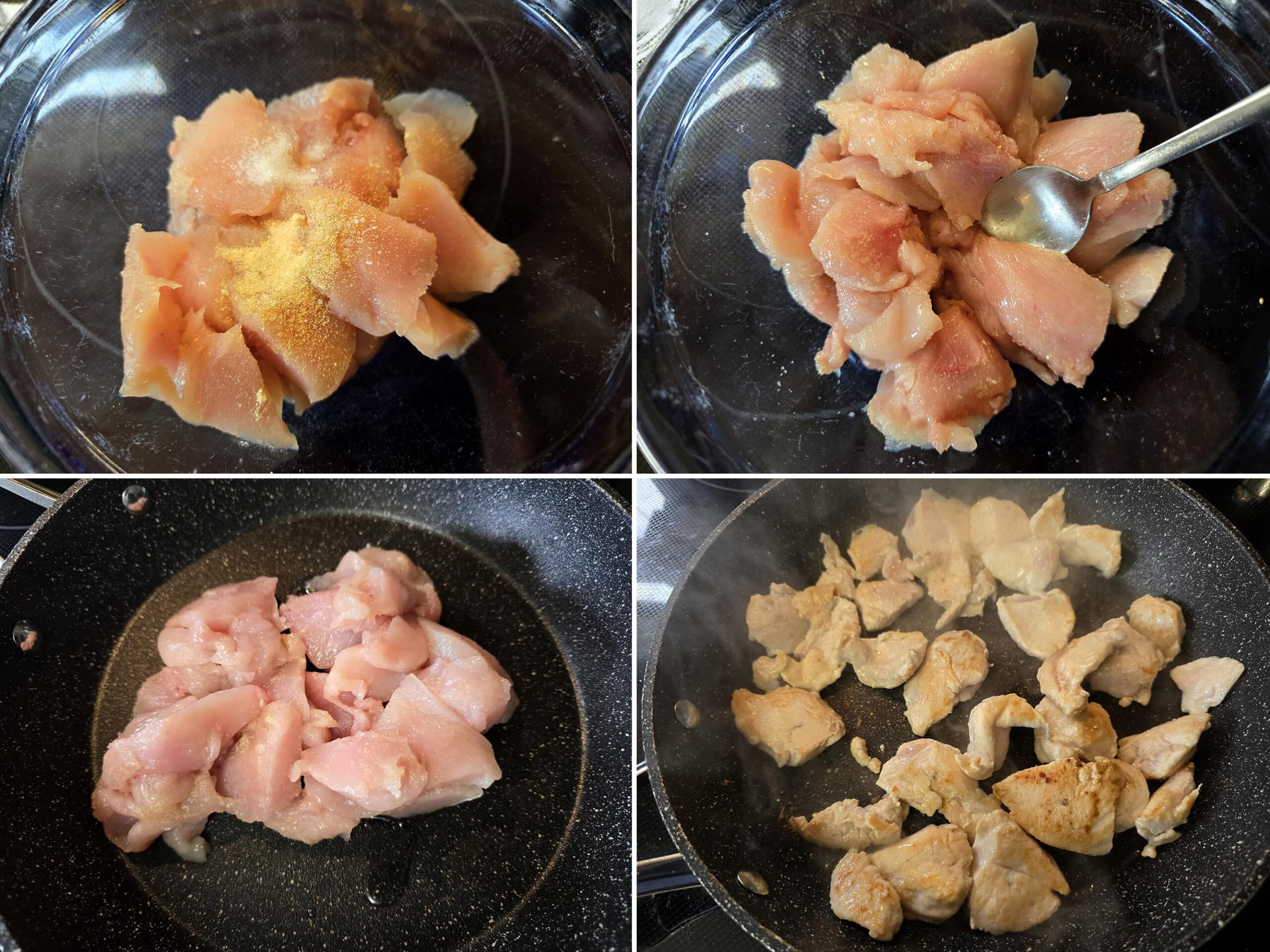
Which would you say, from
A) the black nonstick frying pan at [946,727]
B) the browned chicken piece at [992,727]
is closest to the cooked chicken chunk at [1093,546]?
the black nonstick frying pan at [946,727]

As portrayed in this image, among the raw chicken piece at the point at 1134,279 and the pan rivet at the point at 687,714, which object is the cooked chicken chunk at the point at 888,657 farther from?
the raw chicken piece at the point at 1134,279

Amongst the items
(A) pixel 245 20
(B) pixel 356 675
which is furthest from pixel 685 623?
(A) pixel 245 20

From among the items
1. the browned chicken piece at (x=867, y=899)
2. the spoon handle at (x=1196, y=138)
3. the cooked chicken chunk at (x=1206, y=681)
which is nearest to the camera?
the spoon handle at (x=1196, y=138)

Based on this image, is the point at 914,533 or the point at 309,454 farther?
the point at 914,533

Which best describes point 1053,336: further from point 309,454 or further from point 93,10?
point 93,10

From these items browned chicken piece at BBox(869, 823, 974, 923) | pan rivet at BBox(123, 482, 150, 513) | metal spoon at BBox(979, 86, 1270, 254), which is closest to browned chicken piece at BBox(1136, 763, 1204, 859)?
browned chicken piece at BBox(869, 823, 974, 923)

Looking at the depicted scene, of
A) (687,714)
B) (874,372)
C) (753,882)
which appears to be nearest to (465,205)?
(874,372)

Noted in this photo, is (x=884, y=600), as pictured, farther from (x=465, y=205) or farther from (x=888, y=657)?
(x=465, y=205)
